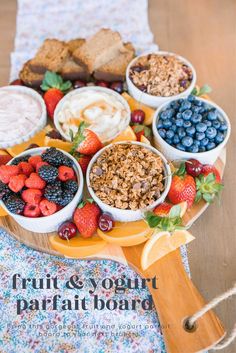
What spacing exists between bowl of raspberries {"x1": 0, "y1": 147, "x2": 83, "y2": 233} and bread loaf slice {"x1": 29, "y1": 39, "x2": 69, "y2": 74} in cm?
54

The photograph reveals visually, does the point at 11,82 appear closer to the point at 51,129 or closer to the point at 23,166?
the point at 51,129

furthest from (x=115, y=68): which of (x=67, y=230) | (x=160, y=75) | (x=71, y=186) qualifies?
(x=67, y=230)

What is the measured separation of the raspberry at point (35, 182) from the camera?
51.9 inches

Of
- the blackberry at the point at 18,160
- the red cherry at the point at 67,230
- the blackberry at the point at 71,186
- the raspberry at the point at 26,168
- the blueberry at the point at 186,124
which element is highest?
the blueberry at the point at 186,124

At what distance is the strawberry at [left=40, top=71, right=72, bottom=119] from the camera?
1707mm

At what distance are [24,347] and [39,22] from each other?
1.63 metres

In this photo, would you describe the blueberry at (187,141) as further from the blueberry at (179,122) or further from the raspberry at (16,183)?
the raspberry at (16,183)

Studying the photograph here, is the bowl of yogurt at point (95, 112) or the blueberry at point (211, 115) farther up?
the blueberry at point (211, 115)

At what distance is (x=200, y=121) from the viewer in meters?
1.51

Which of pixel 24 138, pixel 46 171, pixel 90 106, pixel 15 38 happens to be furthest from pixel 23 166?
pixel 15 38

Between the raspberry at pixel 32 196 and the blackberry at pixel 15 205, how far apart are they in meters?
0.02

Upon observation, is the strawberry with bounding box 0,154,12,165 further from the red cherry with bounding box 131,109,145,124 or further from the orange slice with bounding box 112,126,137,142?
the red cherry with bounding box 131,109,145,124

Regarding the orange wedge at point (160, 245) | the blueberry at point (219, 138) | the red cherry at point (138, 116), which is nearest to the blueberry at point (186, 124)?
the blueberry at point (219, 138)

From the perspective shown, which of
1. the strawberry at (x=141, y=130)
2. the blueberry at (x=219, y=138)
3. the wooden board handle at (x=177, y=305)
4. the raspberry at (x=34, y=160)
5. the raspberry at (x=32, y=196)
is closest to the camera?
the wooden board handle at (x=177, y=305)
